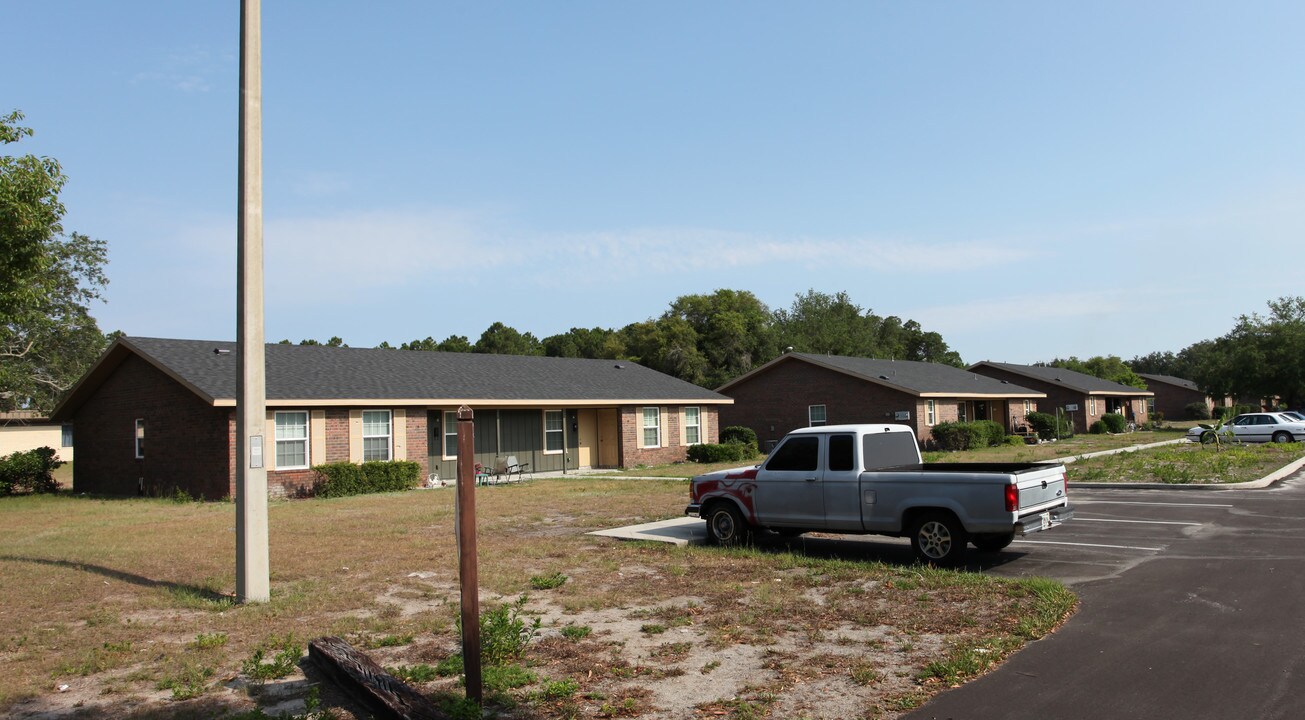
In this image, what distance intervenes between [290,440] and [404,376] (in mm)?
5441

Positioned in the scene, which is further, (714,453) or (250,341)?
(714,453)

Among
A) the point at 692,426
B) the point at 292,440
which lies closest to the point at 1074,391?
the point at 692,426

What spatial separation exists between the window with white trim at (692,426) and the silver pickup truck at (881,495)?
885 inches

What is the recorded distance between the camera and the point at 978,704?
19.5 feet

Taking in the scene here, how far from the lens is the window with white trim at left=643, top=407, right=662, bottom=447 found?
3441 centimetres

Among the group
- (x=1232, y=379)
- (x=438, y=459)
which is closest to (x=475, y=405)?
(x=438, y=459)

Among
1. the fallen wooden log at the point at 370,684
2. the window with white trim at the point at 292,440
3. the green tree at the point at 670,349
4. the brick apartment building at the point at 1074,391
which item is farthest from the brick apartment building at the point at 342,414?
the green tree at the point at 670,349

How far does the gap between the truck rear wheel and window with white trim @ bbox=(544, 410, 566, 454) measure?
2162 cm

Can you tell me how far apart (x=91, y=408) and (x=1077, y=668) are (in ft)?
100

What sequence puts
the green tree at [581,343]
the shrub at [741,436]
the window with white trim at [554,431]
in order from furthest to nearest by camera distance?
the green tree at [581,343]
the shrub at [741,436]
the window with white trim at [554,431]

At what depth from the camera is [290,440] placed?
77.8ft

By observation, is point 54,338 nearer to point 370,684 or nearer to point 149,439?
point 149,439

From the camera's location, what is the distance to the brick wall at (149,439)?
75.2 ft

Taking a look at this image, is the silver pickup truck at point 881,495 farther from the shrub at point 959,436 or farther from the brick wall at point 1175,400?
the brick wall at point 1175,400
